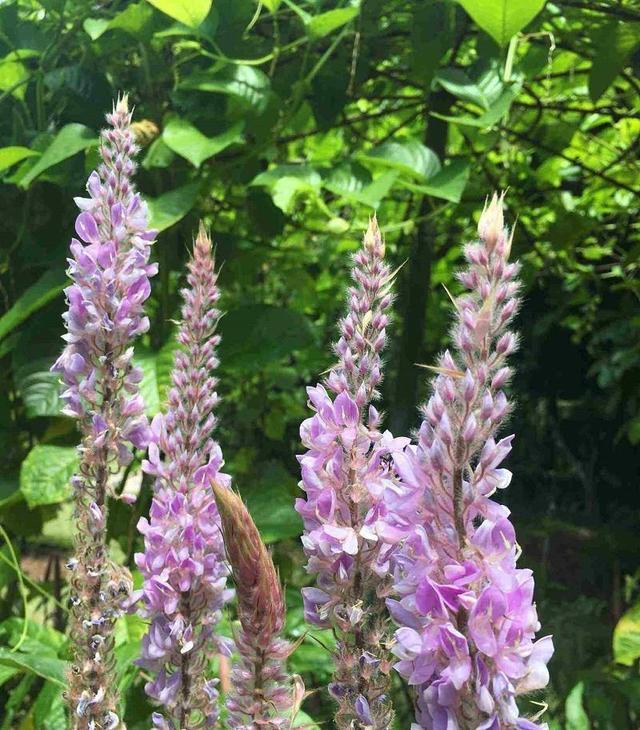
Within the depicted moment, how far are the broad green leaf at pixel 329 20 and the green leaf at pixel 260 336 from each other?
43cm

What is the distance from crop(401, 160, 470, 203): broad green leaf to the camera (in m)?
0.97

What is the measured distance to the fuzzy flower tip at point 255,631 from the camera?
14.3 inches

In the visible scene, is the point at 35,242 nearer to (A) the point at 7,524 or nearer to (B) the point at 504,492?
(A) the point at 7,524

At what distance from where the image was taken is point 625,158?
1.54m

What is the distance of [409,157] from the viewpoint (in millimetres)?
1057

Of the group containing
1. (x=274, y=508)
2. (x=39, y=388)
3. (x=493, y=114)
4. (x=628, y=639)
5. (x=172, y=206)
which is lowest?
(x=628, y=639)

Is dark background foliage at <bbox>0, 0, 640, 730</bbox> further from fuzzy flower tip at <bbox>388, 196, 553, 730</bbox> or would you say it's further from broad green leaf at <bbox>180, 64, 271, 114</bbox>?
fuzzy flower tip at <bbox>388, 196, 553, 730</bbox>

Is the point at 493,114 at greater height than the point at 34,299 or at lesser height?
greater

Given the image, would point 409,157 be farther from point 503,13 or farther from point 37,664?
point 37,664

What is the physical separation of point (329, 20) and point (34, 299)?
1.86 ft

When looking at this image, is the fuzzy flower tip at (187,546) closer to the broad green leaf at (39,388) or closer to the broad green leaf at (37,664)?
the broad green leaf at (37,664)

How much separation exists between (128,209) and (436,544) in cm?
39

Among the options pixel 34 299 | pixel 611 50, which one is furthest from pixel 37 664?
pixel 611 50

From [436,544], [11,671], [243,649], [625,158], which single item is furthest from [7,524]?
[625,158]
